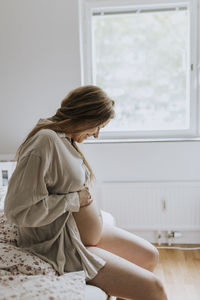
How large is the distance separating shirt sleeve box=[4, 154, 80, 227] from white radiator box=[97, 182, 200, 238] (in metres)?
1.36

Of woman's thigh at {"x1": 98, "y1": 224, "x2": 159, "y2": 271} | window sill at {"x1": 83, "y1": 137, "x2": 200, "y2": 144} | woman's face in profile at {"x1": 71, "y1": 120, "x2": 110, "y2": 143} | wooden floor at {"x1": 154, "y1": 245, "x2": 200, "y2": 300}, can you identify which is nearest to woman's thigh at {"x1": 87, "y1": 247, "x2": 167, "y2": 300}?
woman's thigh at {"x1": 98, "y1": 224, "x2": 159, "y2": 271}

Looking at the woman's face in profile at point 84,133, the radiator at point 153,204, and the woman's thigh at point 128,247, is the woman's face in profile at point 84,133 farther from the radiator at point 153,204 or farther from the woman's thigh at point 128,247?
the radiator at point 153,204

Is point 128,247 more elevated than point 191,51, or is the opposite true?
point 191,51

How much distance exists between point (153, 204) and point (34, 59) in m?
1.40

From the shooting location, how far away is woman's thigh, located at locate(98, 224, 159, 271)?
1467 mm

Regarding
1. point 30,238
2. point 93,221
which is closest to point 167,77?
point 93,221

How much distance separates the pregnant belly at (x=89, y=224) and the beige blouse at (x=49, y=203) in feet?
0.17

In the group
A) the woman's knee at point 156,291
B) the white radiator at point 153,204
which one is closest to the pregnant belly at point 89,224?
the woman's knee at point 156,291

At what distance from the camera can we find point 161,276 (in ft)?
6.84

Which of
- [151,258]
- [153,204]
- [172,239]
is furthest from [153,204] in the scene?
[151,258]

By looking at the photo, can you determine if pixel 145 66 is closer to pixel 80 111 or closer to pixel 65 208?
pixel 80 111

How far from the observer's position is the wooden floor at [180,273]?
188 centimetres

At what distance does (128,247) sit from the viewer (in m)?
1.49

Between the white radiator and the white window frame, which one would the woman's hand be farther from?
the white window frame
